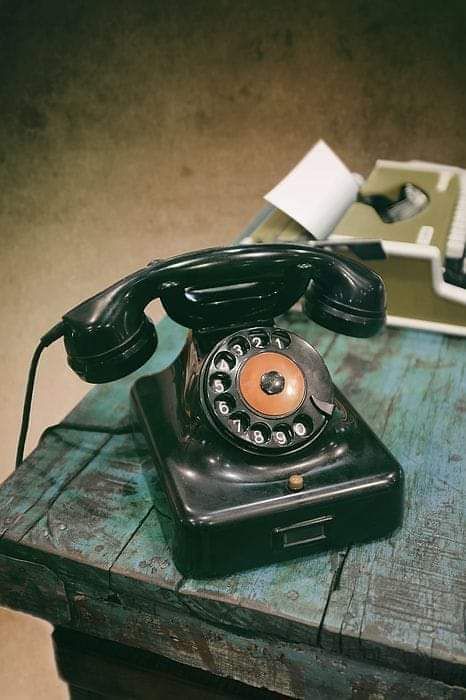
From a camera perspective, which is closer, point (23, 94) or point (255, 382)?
point (255, 382)

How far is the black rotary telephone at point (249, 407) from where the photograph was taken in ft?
2.13

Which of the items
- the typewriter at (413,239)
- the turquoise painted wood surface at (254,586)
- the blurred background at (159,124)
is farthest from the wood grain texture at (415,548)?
the blurred background at (159,124)

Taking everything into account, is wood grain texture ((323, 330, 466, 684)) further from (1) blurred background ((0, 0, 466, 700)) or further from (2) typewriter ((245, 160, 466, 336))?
(1) blurred background ((0, 0, 466, 700))

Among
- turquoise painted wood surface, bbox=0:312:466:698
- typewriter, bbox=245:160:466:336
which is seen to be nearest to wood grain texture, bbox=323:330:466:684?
turquoise painted wood surface, bbox=0:312:466:698

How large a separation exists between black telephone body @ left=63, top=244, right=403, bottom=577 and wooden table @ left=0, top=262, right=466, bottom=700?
30 mm

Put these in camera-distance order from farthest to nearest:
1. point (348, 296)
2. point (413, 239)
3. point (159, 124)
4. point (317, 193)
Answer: point (159, 124)
point (317, 193)
point (413, 239)
point (348, 296)

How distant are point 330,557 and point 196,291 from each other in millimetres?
312

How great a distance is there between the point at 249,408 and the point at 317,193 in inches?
25.4

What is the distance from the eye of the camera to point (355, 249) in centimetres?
108

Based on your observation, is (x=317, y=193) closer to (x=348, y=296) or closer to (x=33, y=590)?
(x=348, y=296)

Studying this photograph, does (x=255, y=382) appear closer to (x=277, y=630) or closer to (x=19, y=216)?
(x=277, y=630)

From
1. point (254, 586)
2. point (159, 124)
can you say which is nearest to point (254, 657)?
point (254, 586)

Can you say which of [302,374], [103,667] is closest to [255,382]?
[302,374]

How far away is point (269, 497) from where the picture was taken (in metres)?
0.65
